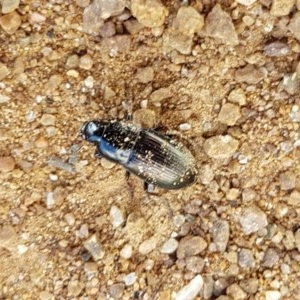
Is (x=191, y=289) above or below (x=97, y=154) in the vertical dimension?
below

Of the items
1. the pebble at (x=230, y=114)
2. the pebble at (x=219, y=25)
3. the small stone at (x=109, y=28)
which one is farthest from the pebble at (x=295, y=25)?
the small stone at (x=109, y=28)

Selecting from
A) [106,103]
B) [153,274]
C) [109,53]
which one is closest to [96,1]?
[109,53]

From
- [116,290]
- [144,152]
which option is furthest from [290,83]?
[116,290]

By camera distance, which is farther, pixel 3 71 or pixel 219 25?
pixel 3 71

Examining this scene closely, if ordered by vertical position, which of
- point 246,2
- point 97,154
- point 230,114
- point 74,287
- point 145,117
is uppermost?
point 246,2

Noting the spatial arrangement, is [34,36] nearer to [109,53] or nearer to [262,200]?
[109,53]

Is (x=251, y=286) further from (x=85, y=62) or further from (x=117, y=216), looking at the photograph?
(x=85, y=62)

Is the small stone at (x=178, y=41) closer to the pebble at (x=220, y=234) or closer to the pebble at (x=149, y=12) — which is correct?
the pebble at (x=149, y=12)
